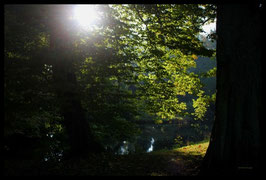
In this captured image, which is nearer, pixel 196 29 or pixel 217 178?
pixel 217 178

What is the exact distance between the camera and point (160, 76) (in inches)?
380

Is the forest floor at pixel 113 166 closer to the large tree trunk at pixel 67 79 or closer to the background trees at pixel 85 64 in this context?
the large tree trunk at pixel 67 79

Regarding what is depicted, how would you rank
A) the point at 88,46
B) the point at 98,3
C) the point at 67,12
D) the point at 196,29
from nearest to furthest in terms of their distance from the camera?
1. the point at 67,12
2. the point at 98,3
3. the point at 88,46
4. the point at 196,29

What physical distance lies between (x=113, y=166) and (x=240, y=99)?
13.4ft

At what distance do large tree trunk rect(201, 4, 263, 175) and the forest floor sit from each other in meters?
0.97

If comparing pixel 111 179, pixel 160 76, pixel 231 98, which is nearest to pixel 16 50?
pixel 111 179

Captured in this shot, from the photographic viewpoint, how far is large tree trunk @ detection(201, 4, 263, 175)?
5.38 m

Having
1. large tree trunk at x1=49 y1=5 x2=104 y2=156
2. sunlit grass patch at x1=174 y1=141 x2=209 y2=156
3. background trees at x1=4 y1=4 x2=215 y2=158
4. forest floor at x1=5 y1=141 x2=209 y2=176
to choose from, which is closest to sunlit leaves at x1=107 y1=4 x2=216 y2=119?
background trees at x1=4 y1=4 x2=215 y2=158

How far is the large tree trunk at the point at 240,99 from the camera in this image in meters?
5.38

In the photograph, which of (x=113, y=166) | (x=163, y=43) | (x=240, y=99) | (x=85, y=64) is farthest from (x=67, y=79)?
(x=240, y=99)

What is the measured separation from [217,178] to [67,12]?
5761 mm

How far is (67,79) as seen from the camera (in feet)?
21.5

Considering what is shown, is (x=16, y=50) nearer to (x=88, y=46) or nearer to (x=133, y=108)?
(x=88, y=46)

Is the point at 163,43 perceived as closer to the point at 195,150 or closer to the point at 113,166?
the point at 195,150
